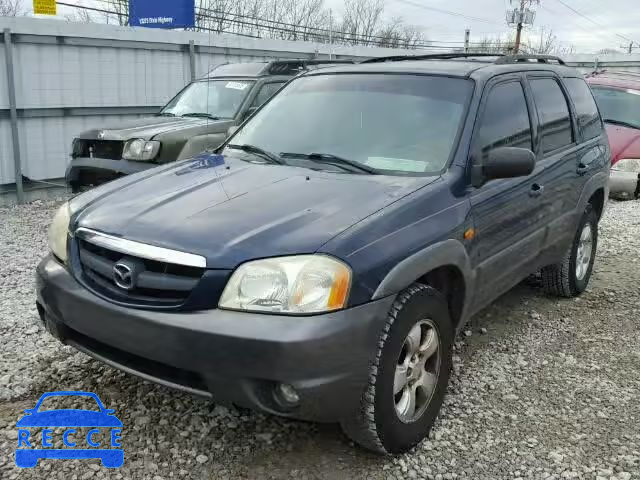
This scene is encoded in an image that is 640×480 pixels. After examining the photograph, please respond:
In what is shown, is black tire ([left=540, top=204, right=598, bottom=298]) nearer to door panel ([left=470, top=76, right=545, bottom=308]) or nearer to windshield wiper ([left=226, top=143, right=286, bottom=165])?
door panel ([left=470, top=76, right=545, bottom=308])

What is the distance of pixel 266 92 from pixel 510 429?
6.04m

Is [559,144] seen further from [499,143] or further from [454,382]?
[454,382]

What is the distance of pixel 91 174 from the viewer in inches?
291

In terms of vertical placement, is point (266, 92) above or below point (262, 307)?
above

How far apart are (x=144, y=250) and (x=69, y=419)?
109cm

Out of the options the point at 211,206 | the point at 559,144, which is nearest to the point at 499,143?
the point at 559,144

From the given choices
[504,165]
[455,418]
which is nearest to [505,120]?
[504,165]

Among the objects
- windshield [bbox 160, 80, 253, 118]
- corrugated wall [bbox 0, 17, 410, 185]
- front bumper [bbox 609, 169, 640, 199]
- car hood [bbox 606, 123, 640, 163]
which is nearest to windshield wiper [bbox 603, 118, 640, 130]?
car hood [bbox 606, 123, 640, 163]

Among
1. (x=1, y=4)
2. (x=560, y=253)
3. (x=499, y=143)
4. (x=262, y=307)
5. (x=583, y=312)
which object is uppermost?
(x=1, y=4)

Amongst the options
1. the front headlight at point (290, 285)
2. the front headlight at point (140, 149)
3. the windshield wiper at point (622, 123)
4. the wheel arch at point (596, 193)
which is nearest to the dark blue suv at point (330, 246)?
the front headlight at point (290, 285)

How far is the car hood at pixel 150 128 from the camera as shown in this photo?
7141 millimetres

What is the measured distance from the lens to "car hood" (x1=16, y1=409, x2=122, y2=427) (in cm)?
304

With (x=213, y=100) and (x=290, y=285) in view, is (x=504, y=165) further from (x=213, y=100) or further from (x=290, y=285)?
(x=213, y=100)

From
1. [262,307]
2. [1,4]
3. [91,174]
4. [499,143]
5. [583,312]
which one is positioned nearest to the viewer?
[262,307]
